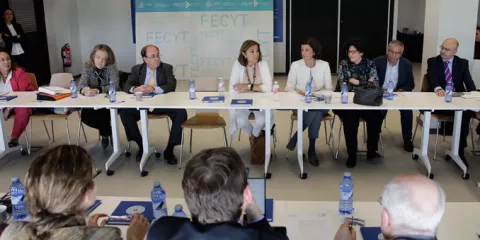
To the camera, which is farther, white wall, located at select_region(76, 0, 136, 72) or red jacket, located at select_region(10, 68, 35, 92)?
white wall, located at select_region(76, 0, 136, 72)

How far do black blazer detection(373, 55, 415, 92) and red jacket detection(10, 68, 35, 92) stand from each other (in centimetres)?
369

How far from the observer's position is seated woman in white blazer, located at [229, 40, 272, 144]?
4766 millimetres

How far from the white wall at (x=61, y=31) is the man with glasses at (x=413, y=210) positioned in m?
8.91

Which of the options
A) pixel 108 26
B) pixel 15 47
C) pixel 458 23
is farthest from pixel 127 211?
pixel 108 26

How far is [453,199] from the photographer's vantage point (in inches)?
153

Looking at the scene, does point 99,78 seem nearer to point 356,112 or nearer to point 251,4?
point 356,112

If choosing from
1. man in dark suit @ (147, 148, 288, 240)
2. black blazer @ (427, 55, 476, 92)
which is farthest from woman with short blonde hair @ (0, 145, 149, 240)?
black blazer @ (427, 55, 476, 92)

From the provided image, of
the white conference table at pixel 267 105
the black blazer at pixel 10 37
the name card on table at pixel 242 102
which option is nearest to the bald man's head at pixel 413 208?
the white conference table at pixel 267 105

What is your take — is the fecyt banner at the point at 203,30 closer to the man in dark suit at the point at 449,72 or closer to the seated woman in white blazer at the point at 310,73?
the seated woman in white blazer at the point at 310,73

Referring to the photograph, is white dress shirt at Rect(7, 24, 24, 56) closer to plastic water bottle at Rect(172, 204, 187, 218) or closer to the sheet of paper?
plastic water bottle at Rect(172, 204, 187, 218)

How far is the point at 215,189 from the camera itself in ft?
4.83

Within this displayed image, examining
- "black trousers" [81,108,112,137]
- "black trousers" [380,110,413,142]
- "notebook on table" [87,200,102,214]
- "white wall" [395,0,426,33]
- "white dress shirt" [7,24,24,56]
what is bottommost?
"black trousers" [380,110,413,142]

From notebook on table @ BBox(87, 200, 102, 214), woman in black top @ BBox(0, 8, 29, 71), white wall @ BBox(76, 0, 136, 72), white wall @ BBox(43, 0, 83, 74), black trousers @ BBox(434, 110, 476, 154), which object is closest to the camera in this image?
notebook on table @ BBox(87, 200, 102, 214)

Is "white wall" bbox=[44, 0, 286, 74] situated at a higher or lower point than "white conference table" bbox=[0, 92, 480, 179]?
higher
